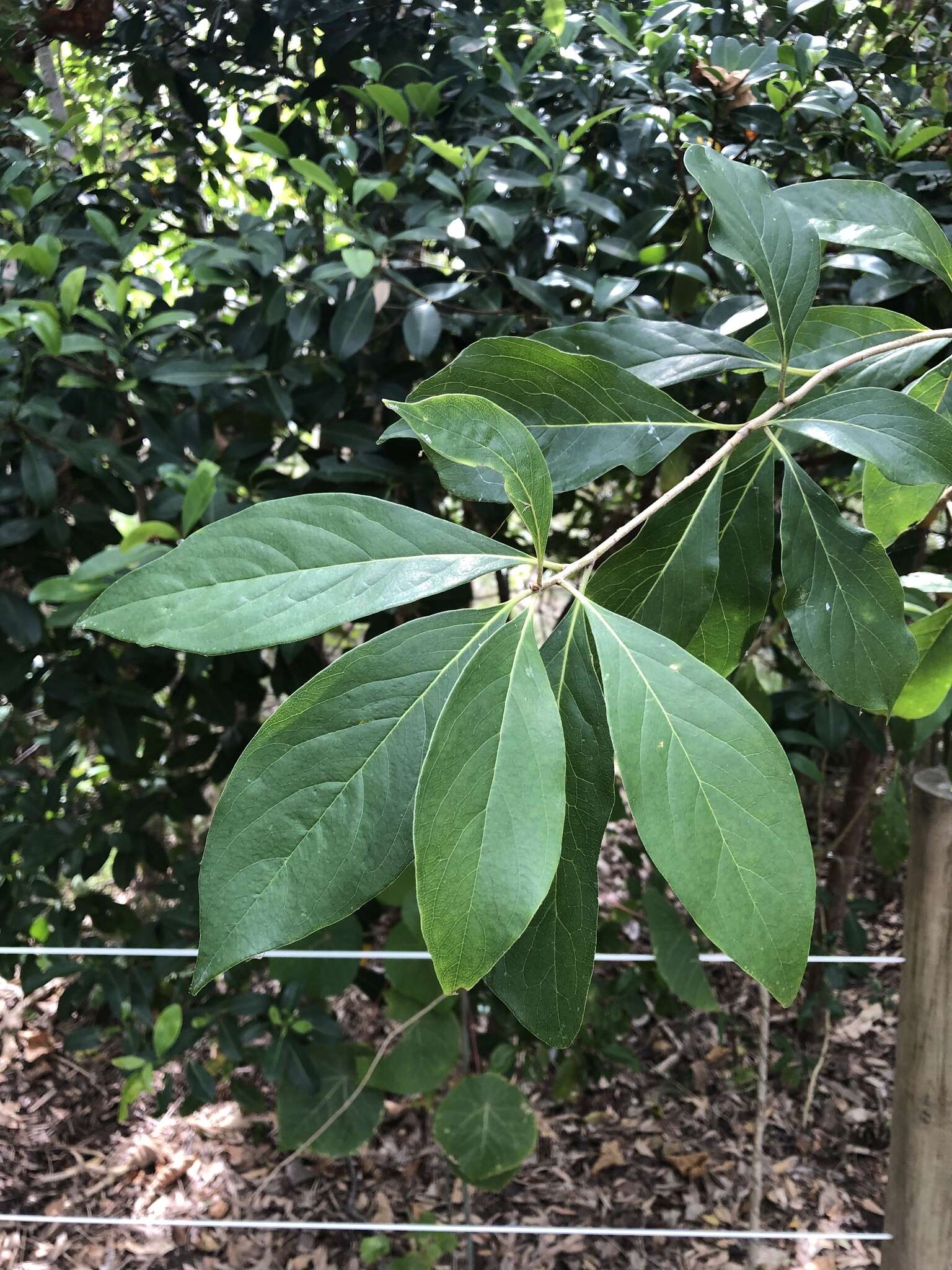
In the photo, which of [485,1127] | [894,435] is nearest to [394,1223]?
[485,1127]

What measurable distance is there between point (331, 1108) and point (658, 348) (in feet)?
5.21

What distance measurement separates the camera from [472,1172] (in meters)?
1.52

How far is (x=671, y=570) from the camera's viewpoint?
20.6 inches

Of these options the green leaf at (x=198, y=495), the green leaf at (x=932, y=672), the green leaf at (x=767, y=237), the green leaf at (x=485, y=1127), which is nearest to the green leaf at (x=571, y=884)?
the green leaf at (x=767, y=237)

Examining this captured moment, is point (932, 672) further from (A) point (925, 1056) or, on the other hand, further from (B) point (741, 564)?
(A) point (925, 1056)

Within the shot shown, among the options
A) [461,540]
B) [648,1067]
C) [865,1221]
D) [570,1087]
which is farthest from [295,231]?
[865,1221]

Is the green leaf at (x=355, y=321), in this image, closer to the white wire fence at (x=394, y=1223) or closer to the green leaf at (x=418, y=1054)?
the white wire fence at (x=394, y=1223)

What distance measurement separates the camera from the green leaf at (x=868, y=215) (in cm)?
56

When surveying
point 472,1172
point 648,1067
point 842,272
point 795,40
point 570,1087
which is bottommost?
point 648,1067

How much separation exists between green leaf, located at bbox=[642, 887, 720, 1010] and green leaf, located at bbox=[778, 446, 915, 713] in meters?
1.07

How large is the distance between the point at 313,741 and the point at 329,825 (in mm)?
34

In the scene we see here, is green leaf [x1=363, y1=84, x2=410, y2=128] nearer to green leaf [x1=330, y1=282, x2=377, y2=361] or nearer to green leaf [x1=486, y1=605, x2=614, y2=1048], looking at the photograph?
green leaf [x1=330, y1=282, x2=377, y2=361]

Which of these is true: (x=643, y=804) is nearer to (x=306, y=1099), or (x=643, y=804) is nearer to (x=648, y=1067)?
(x=306, y=1099)

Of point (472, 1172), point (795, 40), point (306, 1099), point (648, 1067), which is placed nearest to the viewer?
point (795, 40)
